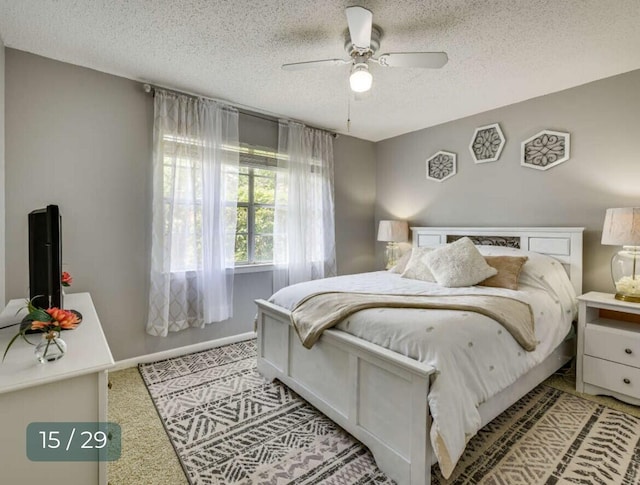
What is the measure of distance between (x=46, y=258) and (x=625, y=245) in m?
3.49

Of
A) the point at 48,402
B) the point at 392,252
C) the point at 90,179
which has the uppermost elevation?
the point at 90,179

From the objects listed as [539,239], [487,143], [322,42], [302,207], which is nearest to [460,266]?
[539,239]

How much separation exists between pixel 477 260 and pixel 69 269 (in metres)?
3.35

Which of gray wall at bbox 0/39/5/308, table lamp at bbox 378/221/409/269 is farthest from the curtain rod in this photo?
table lamp at bbox 378/221/409/269

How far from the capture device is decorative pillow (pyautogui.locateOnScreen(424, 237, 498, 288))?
257cm

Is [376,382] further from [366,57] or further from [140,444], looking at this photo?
[366,57]

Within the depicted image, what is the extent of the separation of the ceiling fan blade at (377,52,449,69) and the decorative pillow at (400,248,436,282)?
1670 mm

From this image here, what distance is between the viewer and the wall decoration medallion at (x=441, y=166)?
3.74m

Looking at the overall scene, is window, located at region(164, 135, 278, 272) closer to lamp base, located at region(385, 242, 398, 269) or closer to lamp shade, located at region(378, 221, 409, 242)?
lamp shade, located at region(378, 221, 409, 242)

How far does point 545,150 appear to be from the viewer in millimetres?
3014

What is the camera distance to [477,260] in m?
2.64

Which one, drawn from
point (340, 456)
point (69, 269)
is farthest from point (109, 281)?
point (340, 456)

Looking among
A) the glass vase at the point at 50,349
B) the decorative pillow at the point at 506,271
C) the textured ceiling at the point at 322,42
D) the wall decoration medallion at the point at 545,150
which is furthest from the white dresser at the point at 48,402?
the wall decoration medallion at the point at 545,150

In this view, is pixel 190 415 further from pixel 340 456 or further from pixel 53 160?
pixel 53 160
